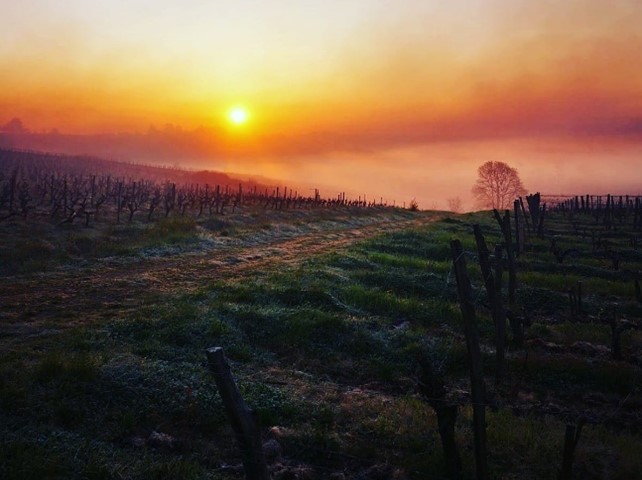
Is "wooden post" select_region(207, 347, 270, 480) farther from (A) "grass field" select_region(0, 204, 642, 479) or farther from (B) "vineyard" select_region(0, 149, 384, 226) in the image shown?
(B) "vineyard" select_region(0, 149, 384, 226)

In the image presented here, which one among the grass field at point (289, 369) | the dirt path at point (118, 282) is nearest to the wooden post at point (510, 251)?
the grass field at point (289, 369)

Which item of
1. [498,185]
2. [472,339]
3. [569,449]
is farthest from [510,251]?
[498,185]

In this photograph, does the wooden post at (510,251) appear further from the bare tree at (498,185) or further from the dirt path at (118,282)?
the bare tree at (498,185)

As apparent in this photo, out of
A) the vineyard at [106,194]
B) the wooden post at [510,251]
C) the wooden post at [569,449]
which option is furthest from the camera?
the vineyard at [106,194]

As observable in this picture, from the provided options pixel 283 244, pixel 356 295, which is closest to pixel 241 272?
pixel 356 295

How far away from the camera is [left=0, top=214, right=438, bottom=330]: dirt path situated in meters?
12.1

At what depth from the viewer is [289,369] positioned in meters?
10.1

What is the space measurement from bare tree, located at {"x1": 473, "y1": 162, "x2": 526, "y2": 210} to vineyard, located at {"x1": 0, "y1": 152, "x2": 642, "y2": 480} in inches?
4187

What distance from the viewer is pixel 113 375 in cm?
854

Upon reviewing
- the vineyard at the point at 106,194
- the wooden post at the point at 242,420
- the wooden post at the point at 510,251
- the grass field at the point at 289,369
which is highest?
the vineyard at the point at 106,194

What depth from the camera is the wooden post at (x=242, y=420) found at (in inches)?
191

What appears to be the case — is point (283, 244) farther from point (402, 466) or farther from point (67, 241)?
point (402, 466)

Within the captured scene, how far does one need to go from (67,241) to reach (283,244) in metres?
11.3

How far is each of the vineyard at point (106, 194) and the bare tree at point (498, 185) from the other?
46895mm
